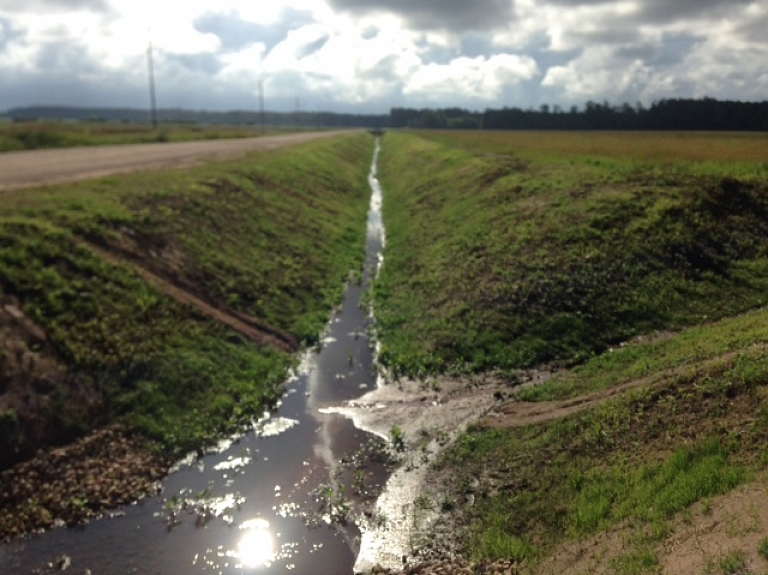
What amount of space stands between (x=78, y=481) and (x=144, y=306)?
6.03m

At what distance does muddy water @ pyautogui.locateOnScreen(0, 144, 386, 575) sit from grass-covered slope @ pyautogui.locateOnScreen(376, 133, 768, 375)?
446cm

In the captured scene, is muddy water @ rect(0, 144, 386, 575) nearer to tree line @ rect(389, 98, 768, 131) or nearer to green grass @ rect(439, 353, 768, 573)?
green grass @ rect(439, 353, 768, 573)

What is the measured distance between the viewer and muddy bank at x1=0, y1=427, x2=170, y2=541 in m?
10.8

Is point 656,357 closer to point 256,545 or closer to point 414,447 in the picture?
point 414,447

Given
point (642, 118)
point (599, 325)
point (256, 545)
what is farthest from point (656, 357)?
point (642, 118)

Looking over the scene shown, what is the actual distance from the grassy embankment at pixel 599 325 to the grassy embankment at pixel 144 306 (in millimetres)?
4149

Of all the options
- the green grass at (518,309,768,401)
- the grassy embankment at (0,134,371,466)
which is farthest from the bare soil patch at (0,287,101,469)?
the green grass at (518,309,768,401)

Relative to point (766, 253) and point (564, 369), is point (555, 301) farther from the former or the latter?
point (766, 253)

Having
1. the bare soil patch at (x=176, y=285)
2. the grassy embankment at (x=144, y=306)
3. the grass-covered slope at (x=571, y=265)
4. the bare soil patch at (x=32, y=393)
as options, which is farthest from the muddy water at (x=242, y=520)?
the grass-covered slope at (x=571, y=265)

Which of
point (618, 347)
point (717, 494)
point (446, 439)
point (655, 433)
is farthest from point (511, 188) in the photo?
point (717, 494)

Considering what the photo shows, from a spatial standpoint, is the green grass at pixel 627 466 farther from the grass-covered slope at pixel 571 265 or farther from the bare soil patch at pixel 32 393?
the bare soil patch at pixel 32 393

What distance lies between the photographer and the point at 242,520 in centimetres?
1106

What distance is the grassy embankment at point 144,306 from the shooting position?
13.3 m

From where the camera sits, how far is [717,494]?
26.7ft
